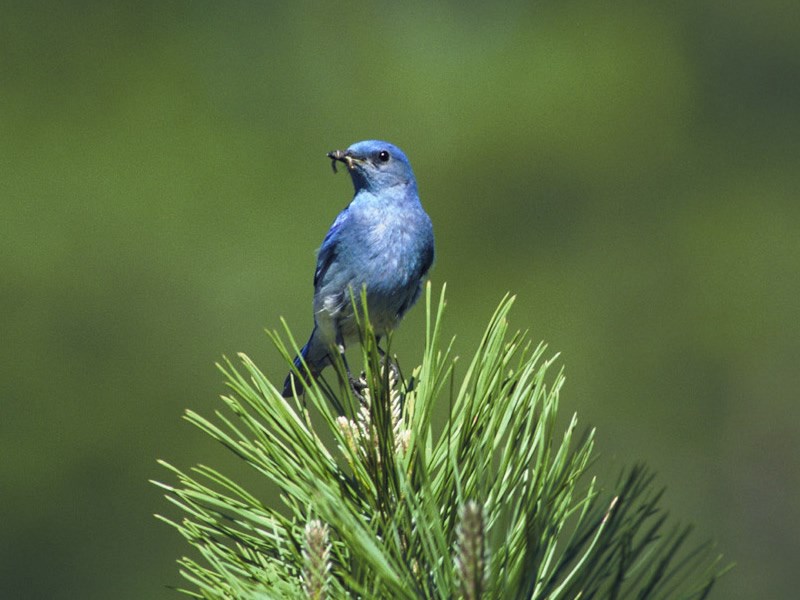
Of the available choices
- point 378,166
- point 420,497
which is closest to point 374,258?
point 378,166

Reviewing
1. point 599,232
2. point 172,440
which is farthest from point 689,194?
point 172,440

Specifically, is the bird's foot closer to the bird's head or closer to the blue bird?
the blue bird

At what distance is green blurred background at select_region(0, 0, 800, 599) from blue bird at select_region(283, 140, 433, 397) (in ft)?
17.9

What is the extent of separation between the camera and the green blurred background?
1049 centimetres

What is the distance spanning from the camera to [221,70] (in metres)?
13.5

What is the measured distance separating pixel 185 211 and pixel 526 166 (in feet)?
11.4

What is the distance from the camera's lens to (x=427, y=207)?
11.0 metres

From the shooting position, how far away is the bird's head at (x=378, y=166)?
13.7 feet

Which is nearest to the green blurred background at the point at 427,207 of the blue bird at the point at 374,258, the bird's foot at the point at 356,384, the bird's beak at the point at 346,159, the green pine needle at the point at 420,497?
the bird's beak at the point at 346,159

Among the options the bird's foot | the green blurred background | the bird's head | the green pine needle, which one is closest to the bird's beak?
the bird's head

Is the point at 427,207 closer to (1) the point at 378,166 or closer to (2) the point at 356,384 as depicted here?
(1) the point at 378,166

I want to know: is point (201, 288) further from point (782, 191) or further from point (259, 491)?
point (782, 191)

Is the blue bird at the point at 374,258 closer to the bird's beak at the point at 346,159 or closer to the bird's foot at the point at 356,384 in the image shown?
the bird's beak at the point at 346,159

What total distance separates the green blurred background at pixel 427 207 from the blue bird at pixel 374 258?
5.46 metres
